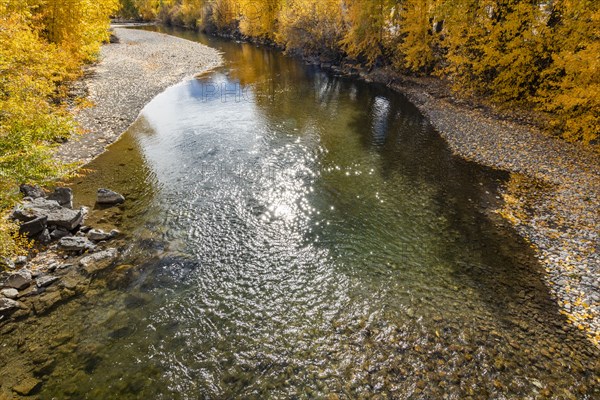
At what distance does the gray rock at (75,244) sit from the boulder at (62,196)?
264 centimetres

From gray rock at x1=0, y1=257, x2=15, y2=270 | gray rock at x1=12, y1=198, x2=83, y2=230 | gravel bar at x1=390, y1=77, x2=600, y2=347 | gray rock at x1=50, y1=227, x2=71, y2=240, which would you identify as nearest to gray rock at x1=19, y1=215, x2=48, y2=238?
gray rock at x1=12, y1=198, x2=83, y2=230

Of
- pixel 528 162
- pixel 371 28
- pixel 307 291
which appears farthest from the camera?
pixel 371 28

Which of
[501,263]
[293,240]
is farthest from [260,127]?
[501,263]

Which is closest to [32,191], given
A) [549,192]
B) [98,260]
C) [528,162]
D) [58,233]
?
[58,233]

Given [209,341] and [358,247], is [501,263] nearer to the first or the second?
[358,247]

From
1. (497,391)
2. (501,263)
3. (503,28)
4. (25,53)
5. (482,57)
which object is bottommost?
(497,391)

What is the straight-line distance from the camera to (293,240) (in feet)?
44.1

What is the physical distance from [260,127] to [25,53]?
45.9 ft

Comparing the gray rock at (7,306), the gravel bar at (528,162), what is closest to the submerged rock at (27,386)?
the gray rock at (7,306)

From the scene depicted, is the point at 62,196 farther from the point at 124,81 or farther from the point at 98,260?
the point at 124,81

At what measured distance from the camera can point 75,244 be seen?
1230 cm

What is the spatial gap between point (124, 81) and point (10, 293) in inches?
1188

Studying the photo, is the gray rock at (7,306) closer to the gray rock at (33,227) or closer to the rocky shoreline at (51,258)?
the rocky shoreline at (51,258)

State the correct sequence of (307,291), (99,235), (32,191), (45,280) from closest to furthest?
(45,280), (307,291), (99,235), (32,191)
